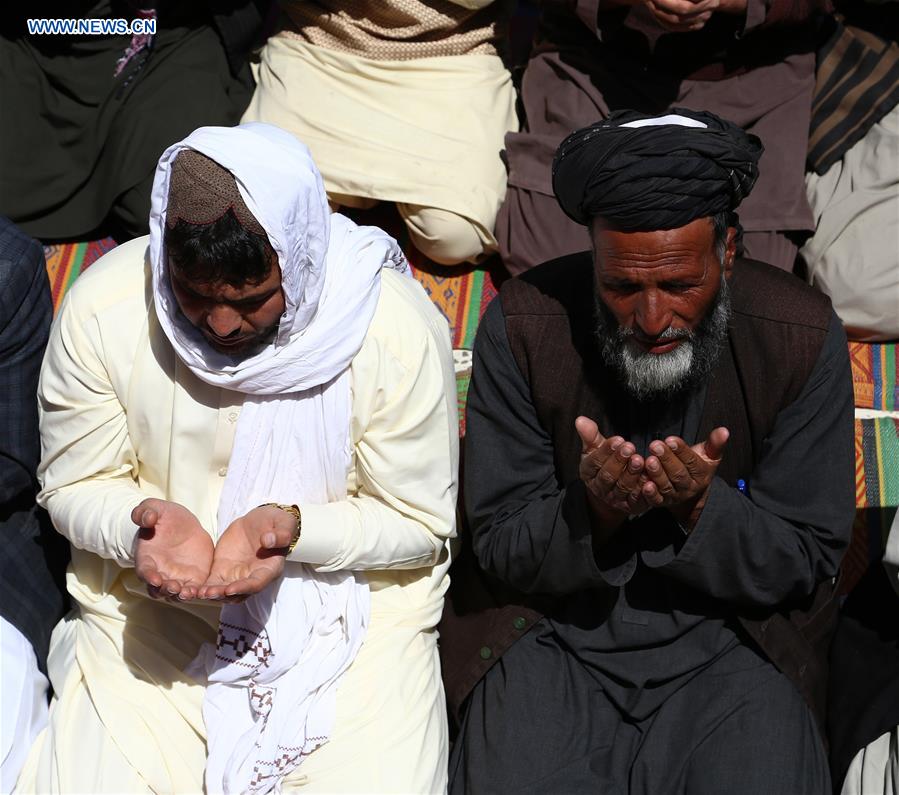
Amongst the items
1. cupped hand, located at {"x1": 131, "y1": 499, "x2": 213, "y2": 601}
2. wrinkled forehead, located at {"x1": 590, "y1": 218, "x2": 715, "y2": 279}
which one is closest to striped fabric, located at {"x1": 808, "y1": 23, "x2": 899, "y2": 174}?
wrinkled forehead, located at {"x1": 590, "y1": 218, "x2": 715, "y2": 279}

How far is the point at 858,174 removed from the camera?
4.36 m

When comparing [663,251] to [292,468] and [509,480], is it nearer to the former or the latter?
[509,480]

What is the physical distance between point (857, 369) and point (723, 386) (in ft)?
3.94

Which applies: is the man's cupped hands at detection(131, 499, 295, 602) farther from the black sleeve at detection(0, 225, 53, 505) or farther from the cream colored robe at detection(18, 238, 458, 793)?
the black sleeve at detection(0, 225, 53, 505)

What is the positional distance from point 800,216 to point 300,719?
230 centimetres

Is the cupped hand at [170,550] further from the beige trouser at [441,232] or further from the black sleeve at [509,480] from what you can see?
the beige trouser at [441,232]

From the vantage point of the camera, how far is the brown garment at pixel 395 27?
174 inches

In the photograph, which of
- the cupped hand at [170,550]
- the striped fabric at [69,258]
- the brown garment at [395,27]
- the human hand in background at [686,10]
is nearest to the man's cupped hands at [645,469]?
the cupped hand at [170,550]

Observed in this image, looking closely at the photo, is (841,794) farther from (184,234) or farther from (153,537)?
(184,234)

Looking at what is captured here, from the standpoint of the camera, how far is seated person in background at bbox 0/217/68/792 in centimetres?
333

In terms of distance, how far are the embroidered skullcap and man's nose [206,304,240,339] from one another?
0.21 metres

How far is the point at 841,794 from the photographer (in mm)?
3166

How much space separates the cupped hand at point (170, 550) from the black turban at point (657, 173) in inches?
46.8

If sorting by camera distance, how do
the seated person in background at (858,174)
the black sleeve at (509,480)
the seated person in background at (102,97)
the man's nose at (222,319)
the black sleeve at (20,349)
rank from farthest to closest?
the seated person in background at (102,97), the seated person in background at (858,174), the black sleeve at (20,349), the black sleeve at (509,480), the man's nose at (222,319)
